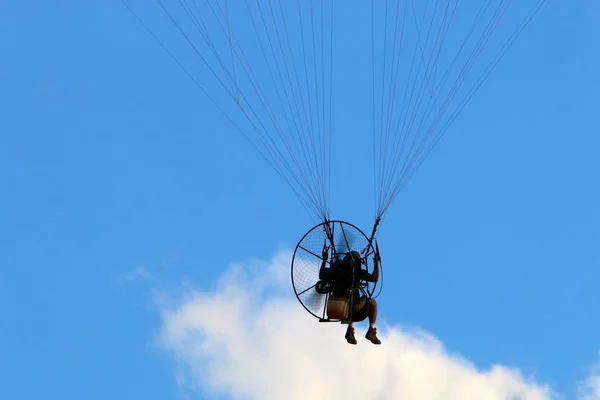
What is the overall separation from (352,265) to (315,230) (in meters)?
1.18

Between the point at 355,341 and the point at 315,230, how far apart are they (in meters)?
2.64

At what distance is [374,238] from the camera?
31219mm

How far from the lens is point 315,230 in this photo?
1231 inches

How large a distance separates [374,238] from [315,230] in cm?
134

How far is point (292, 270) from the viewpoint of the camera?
31.2m

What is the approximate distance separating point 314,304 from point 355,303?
932 millimetres

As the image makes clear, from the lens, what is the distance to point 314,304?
31.2 m

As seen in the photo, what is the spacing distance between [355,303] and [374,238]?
1523 millimetres

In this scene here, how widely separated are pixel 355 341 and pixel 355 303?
2.88 feet

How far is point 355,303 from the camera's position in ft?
102

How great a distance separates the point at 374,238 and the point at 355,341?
92.4 inches

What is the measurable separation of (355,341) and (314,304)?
4.06ft
